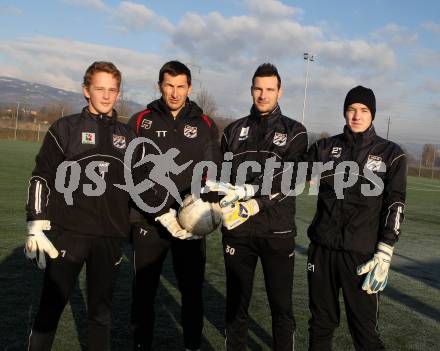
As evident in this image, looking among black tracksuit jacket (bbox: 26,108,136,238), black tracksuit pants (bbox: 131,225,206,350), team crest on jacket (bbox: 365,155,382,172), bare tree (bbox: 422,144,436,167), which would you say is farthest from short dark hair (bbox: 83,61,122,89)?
bare tree (bbox: 422,144,436,167)

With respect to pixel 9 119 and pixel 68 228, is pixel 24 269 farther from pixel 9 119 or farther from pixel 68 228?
pixel 9 119

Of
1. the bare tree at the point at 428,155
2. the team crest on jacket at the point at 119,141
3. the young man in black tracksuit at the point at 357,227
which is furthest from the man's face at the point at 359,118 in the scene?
the bare tree at the point at 428,155

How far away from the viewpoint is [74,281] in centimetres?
313

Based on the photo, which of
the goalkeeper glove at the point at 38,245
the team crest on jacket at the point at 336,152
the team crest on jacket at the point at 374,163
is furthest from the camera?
the team crest on jacket at the point at 336,152

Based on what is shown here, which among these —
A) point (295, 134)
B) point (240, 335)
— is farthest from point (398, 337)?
point (295, 134)

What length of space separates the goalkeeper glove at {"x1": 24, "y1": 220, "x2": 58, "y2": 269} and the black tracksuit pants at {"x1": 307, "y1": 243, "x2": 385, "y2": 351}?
5.82ft

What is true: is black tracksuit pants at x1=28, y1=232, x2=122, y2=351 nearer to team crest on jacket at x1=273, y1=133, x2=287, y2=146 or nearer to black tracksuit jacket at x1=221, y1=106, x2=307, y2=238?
black tracksuit jacket at x1=221, y1=106, x2=307, y2=238

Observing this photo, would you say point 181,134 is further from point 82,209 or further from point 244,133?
point 82,209

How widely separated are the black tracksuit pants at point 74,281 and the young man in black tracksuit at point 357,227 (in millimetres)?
Answer: 1417

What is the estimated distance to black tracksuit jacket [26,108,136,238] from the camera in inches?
119

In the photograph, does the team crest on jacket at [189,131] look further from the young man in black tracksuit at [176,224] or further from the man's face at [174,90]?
the man's face at [174,90]

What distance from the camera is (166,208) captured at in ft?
11.6

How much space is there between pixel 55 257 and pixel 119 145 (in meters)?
0.84

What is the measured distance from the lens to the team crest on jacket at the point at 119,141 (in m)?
3.22
